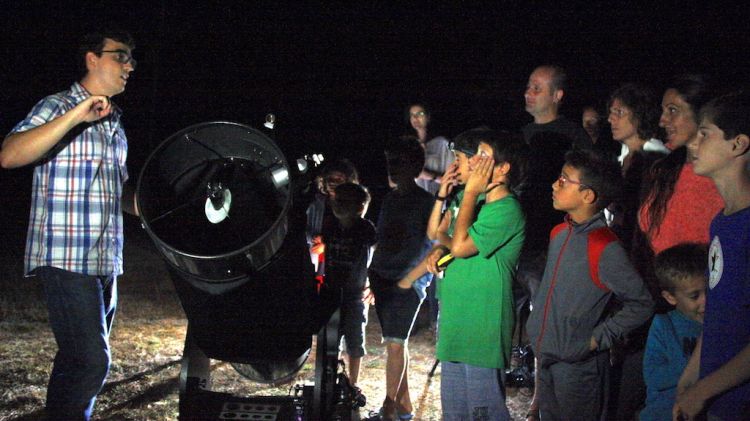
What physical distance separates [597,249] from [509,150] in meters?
0.64

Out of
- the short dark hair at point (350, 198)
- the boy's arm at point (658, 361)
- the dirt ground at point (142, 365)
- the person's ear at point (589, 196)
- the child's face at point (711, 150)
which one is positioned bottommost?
the dirt ground at point (142, 365)

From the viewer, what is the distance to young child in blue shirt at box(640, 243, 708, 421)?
9.18ft

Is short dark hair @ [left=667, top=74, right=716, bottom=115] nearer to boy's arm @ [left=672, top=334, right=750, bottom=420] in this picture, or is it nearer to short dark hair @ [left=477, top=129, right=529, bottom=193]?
short dark hair @ [left=477, top=129, right=529, bottom=193]

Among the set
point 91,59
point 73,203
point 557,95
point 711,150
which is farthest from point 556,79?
point 73,203

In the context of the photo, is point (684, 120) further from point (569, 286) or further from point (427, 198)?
point (427, 198)

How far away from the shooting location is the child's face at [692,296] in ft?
9.16

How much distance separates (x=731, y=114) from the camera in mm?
2004

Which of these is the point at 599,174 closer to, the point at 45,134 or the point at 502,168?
the point at 502,168

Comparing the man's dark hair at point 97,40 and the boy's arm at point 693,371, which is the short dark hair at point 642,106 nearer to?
the boy's arm at point 693,371

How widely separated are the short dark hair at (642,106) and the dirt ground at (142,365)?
1.85m

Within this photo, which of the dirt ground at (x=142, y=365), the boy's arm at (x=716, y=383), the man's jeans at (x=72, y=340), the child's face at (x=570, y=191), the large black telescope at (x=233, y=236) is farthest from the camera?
the dirt ground at (x=142, y=365)

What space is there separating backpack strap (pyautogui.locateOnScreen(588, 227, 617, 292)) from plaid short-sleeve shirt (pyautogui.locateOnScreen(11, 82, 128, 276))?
211cm

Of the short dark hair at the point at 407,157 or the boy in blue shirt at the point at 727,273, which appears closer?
the boy in blue shirt at the point at 727,273

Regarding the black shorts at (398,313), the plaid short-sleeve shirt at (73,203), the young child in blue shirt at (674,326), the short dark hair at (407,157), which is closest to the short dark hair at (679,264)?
the young child in blue shirt at (674,326)
